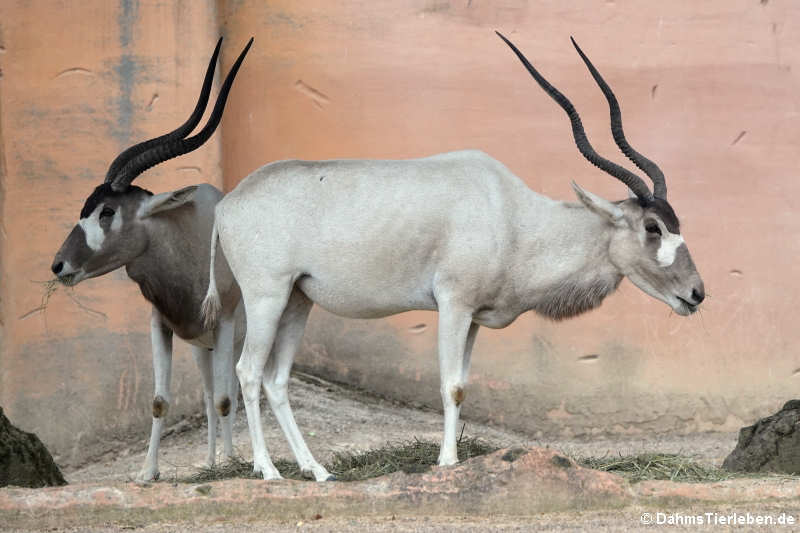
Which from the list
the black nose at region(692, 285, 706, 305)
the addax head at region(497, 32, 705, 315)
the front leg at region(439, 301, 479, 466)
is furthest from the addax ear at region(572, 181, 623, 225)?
the front leg at region(439, 301, 479, 466)

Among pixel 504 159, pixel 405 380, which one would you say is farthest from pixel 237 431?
pixel 504 159

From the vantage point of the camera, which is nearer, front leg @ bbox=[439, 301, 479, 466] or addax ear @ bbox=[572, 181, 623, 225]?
front leg @ bbox=[439, 301, 479, 466]

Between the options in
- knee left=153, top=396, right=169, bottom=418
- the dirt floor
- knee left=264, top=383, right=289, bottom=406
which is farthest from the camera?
the dirt floor

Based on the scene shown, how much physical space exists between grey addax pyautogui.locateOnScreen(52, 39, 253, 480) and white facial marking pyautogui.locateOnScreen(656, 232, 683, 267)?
2220 millimetres

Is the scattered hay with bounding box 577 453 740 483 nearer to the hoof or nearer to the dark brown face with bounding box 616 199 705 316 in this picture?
the dark brown face with bounding box 616 199 705 316

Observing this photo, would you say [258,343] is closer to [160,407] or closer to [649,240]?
[160,407]

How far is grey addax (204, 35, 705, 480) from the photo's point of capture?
561 centimetres

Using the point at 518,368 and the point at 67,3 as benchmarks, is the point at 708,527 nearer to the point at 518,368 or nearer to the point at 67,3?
the point at 518,368

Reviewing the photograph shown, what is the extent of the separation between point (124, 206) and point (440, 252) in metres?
1.73

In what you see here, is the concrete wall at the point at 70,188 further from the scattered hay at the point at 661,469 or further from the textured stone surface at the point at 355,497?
the scattered hay at the point at 661,469

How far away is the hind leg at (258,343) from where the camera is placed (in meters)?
5.70

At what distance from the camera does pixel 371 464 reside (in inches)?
228

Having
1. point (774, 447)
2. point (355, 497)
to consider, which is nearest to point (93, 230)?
point (355, 497)

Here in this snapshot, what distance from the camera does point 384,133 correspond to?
8516mm
